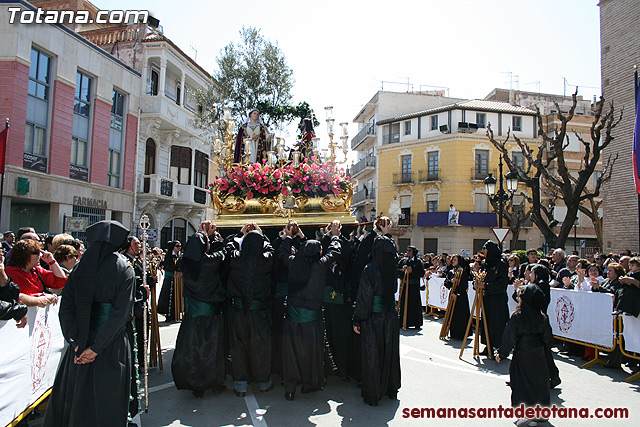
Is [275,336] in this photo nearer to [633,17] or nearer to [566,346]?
[566,346]

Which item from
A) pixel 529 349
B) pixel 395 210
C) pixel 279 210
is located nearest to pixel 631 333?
pixel 529 349

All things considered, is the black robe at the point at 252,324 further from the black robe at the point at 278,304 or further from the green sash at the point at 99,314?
the green sash at the point at 99,314

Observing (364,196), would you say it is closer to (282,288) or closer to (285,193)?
(285,193)

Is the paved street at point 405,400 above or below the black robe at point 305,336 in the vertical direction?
below

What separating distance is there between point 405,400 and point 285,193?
13.5ft

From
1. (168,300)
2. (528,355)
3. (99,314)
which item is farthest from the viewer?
(168,300)

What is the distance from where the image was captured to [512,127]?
1503 inches

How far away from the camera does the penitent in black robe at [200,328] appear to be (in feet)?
19.5

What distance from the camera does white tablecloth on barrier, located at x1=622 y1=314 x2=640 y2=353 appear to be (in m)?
7.29

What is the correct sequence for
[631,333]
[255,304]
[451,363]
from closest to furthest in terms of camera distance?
1. [255,304]
2. [631,333]
3. [451,363]

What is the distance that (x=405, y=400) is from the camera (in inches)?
234

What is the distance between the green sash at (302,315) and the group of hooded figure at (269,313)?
13mm

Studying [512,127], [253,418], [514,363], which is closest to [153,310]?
[253,418]

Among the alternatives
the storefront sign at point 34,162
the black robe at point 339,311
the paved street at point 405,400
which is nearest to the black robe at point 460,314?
the paved street at point 405,400
